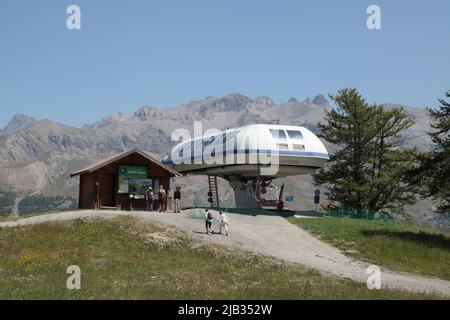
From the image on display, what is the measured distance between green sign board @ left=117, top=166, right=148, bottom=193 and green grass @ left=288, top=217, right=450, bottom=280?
13.2 metres

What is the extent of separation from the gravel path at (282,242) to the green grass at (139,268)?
196cm

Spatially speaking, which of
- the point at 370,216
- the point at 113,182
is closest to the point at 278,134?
the point at 370,216

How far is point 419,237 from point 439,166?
541 centimetres

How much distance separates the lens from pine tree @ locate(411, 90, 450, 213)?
133 feet

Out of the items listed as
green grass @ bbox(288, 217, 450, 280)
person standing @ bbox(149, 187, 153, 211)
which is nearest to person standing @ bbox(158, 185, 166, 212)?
person standing @ bbox(149, 187, 153, 211)

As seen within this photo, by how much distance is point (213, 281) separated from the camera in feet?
81.3

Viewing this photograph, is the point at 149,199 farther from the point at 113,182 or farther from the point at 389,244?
the point at 389,244

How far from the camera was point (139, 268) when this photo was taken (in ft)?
90.0


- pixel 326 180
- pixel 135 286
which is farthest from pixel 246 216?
pixel 135 286

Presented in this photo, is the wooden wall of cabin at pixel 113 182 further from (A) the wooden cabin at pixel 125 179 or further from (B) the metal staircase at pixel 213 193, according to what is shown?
(B) the metal staircase at pixel 213 193

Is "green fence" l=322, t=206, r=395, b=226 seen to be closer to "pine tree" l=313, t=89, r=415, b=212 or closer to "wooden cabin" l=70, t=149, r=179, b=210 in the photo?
"pine tree" l=313, t=89, r=415, b=212

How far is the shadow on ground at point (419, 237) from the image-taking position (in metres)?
39.8

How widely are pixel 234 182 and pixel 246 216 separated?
10867mm

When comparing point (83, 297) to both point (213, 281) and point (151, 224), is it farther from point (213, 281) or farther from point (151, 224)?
point (151, 224)
